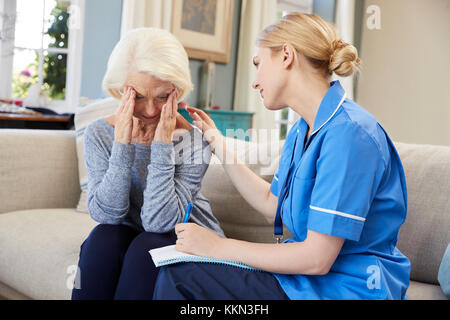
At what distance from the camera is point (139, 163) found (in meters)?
1.53

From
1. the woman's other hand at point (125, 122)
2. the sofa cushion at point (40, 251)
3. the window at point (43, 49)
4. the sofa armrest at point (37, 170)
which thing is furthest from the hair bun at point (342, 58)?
the window at point (43, 49)

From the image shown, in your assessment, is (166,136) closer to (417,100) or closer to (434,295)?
(434,295)

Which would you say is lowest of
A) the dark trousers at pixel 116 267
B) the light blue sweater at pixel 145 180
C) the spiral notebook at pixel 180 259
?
the dark trousers at pixel 116 267

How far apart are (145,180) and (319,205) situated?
0.68 meters

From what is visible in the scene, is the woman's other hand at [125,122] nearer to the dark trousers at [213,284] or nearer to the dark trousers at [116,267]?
the dark trousers at [116,267]

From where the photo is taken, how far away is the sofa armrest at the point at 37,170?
201 cm

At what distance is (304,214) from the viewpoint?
1117 millimetres

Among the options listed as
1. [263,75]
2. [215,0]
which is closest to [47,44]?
[215,0]

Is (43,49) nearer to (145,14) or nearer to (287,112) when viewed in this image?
(145,14)

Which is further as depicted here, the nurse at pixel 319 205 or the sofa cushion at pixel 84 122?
the sofa cushion at pixel 84 122

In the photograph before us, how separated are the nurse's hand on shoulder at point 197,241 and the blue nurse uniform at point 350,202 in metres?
0.17

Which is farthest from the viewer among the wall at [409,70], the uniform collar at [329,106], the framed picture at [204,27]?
the wall at [409,70]

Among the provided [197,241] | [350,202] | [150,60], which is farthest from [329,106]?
[150,60]
